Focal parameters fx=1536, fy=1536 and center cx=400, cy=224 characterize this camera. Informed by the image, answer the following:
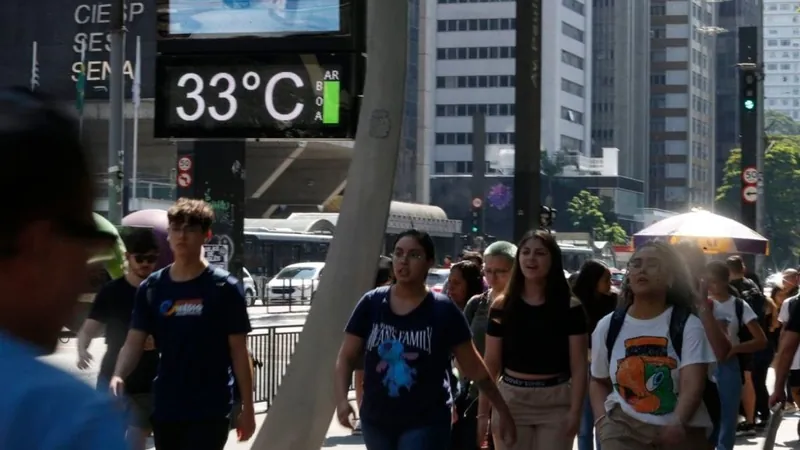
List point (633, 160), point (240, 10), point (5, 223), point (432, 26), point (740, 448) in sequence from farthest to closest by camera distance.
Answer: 1. point (633, 160)
2. point (432, 26)
3. point (740, 448)
4. point (240, 10)
5. point (5, 223)

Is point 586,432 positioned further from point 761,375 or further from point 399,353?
point 761,375

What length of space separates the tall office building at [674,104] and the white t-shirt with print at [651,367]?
167955 mm

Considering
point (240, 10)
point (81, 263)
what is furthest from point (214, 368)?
point (81, 263)

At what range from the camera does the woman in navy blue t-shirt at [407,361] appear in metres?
7.41

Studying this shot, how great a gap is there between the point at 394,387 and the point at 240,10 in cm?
380

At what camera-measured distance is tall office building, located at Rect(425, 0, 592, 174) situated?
146875 mm

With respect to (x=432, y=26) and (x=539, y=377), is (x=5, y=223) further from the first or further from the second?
(x=432, y=26)

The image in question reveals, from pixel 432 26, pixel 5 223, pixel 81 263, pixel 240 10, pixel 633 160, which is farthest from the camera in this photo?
pixel 633 160

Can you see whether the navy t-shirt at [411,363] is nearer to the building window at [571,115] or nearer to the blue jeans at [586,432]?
the blue jeans at [586,432]

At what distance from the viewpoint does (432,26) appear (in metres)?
139

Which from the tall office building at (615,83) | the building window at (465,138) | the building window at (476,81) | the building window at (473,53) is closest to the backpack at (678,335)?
the building window at (465,138)

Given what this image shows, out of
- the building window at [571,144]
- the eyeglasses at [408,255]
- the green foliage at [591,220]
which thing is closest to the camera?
the eyeglasses at [408,255]

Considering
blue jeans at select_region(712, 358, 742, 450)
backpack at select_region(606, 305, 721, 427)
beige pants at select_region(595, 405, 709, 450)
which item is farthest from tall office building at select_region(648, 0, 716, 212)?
beige pants at select_region(595, 405, 709, 450)

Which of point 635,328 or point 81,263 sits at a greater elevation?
point 81,263
